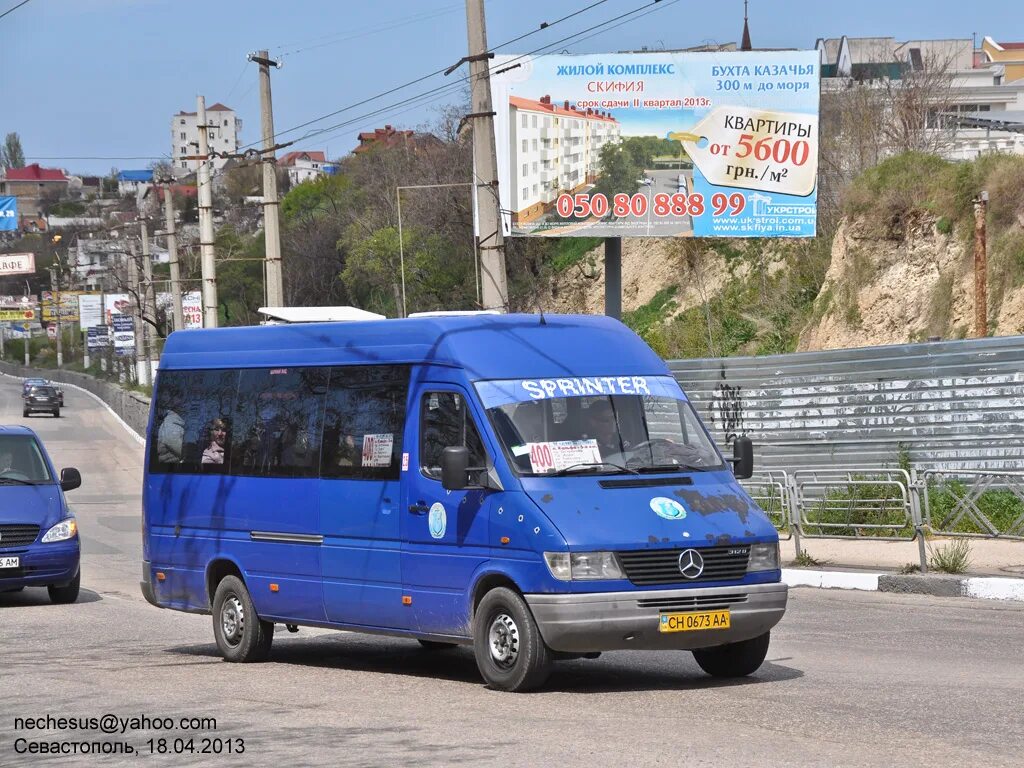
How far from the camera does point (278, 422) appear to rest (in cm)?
1220

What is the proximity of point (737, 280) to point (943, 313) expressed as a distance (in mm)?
16274

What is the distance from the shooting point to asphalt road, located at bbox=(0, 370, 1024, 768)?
7535 mm

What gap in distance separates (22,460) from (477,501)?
10534 mm

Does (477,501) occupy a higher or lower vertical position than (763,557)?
higher

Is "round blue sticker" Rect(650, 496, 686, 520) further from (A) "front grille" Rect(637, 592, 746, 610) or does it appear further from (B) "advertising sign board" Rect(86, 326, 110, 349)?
(B) "advertising sign board" Rect(86, 326, 110, 349)

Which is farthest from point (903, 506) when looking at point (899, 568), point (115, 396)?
point (115, 396)

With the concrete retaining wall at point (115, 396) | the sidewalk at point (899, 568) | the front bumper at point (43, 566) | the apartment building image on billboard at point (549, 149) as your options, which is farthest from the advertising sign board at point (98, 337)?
the sidewalk at point (899, 568)

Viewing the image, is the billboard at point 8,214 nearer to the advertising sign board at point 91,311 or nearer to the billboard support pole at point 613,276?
the billboard support pole at point 613,276

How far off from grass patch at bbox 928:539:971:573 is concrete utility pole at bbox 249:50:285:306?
16384 mm

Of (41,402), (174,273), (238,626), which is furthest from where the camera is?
(41,402)

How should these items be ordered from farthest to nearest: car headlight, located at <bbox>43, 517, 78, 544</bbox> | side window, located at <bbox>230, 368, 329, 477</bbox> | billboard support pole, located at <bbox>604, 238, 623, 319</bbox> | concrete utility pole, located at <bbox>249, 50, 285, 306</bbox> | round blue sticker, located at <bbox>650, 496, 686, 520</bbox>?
1. billboard support pole, located at <bbox>604, 238, 623, 319</bbox>
2. concrete utility pole, located at <bbox>249, 50, 285, 306</bbox>
3. car headlight, located at <bbox>43, 517, 78, 544</bbox>
4. side window, located at <bbox>230, 368, 329, 477</bbox>
5. round blue sticker, located at <bbox>650, 496, 686, 520</bbox>

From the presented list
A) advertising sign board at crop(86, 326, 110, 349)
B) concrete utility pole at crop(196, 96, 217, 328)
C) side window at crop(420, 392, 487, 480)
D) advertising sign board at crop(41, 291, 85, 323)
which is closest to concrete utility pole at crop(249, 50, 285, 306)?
concrete utility pole at crop(196, 96, 217, 328)

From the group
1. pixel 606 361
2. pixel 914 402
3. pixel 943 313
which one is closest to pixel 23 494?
pixel 606 361

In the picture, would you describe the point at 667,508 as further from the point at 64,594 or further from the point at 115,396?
the point at 115,396
